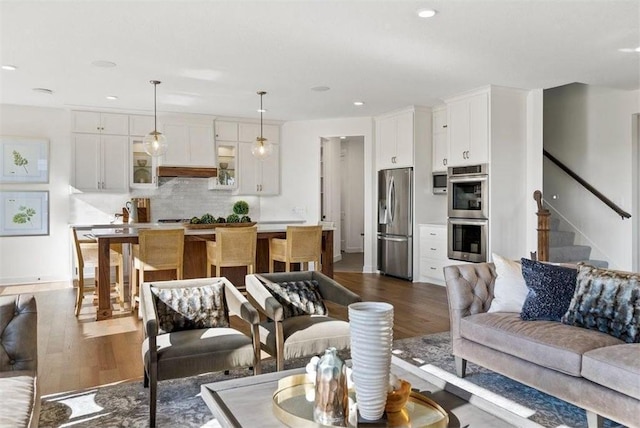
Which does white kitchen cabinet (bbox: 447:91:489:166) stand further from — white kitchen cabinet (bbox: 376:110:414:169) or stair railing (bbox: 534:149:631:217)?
stair railing (bbox: 534:149:631:217)

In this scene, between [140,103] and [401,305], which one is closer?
[401,305]

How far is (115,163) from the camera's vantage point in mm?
7176

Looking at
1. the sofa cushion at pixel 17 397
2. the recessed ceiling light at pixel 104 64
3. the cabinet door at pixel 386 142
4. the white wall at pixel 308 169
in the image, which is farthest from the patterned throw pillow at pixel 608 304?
the white wall at pixel 308 169

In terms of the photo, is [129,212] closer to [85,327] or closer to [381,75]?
[85,327]

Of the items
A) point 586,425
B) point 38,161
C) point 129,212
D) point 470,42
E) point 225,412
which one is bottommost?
point 586,425

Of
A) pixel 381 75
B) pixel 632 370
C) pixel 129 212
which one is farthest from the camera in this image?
pixel 129 212

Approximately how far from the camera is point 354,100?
21.6 feet

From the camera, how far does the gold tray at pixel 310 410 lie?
5.46 ft

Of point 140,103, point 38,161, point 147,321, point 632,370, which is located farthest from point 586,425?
point 38,161

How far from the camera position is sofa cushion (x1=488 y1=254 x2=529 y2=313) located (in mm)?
3100

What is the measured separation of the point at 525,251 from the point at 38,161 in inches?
275

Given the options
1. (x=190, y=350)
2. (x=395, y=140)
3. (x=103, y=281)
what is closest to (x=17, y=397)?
(x=190, y=350)

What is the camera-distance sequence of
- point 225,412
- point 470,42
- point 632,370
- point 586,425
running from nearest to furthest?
point 225,412 < point 632,370 < point 586,425 < point 470,42

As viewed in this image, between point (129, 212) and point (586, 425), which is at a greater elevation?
point (129, 212)
